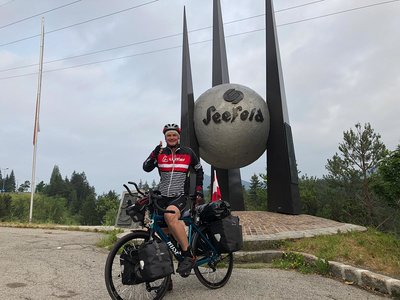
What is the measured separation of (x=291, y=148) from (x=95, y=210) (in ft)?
224

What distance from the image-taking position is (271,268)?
5.56 metres

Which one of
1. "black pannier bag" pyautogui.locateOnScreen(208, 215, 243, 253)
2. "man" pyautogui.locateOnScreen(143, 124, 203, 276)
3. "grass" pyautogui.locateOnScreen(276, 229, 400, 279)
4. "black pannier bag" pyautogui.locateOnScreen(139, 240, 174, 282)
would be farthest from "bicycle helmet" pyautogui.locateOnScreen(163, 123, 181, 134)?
"grass" pyautogui.locateOnScreen(276, 229, 400, 279)

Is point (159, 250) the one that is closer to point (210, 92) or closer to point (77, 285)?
point (77, 285)

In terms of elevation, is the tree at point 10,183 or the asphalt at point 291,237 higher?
the tree at point 10,183

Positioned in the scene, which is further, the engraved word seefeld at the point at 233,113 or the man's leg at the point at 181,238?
the engraved word seefeld at the point at 233,113

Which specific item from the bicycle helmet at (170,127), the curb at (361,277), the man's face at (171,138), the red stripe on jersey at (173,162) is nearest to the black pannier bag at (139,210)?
the red stripe on jersey at (173,162)

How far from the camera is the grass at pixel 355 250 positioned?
5.16 m

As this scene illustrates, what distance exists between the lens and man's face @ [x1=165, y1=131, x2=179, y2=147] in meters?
4.21

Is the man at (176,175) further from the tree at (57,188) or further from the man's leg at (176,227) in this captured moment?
the tree at (57,188)

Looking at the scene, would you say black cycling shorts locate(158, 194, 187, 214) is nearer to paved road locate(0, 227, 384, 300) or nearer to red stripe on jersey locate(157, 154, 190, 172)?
red stripe on jersey locate(157, 154, 190, 172)

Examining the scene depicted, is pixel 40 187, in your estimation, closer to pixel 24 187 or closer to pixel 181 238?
pixel 24 187

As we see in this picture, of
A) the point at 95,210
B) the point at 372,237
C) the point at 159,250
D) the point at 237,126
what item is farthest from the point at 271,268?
the point at 95,210

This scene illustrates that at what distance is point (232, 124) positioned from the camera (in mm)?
9391

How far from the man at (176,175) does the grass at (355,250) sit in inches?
92.1
